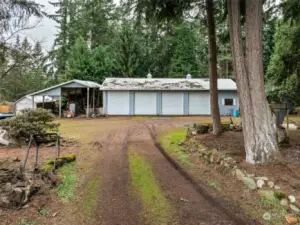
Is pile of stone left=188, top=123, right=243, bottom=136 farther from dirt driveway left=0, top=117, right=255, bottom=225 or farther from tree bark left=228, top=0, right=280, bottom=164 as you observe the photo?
tree bark left=228, top=0, right=280, bottom=164

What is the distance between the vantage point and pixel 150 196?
13.2 ft

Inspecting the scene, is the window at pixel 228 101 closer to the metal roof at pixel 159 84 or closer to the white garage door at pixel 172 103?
the metal roof at pixel 159 84

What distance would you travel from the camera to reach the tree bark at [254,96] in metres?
4.91

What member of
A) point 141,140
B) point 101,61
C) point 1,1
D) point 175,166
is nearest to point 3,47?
point 1,1

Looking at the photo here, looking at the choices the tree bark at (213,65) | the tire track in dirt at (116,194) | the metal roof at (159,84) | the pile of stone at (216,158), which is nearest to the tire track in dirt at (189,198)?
the tire track in dirt at (116,194)

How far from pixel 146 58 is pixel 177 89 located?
12456 millimetres

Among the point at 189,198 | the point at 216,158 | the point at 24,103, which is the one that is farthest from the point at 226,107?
the point at 24,103

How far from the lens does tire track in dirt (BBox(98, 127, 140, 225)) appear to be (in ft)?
10.8

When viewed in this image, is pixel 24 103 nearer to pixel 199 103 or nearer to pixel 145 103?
pixel 145 103

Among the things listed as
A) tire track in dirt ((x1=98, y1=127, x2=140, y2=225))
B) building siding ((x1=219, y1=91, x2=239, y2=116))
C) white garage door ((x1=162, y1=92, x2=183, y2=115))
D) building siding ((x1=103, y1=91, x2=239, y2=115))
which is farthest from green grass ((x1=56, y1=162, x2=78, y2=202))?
building siding ((x1=219, y1=91, x2=239, y2=116))

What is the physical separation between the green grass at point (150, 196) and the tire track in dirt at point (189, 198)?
13cm

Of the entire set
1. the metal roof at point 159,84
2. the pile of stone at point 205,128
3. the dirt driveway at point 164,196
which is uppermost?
the metal roof at point 159,84

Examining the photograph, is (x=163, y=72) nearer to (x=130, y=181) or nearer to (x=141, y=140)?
(x=141, y=140)

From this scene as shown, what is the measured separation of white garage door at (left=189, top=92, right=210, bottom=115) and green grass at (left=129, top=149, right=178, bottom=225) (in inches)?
591
